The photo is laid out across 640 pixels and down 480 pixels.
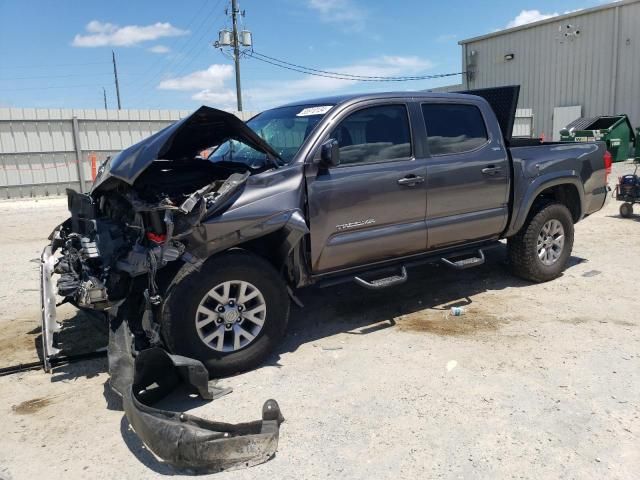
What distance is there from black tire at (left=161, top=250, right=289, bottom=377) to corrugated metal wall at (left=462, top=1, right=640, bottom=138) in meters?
23.5

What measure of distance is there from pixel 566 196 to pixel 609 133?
13226mm

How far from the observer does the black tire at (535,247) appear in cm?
569

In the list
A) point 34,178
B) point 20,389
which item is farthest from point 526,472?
point 34,178

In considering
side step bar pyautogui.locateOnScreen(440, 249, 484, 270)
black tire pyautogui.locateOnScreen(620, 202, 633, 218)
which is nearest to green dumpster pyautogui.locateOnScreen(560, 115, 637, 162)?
black tire pyautogui.locateOnScreen(620, 202, 633, 218)

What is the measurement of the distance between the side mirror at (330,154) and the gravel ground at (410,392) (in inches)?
59.6

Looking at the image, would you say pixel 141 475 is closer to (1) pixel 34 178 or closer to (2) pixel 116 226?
(2) pixel 116 226

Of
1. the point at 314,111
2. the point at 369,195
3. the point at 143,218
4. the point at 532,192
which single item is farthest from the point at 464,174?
the point at 143,218

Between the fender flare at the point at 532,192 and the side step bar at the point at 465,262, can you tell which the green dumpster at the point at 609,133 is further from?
the side step bar at the point at 465,262

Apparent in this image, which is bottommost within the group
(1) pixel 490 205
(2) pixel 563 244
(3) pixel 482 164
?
(2) pixel 563 244

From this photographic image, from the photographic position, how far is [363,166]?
4414 millimetres

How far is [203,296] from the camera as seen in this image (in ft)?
12.0

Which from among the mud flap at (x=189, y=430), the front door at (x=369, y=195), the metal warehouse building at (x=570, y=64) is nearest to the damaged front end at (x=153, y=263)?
the mud flap at (x=189, y=430)

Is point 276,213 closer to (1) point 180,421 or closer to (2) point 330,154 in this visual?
(2) point 330,154

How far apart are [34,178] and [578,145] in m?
14.9
